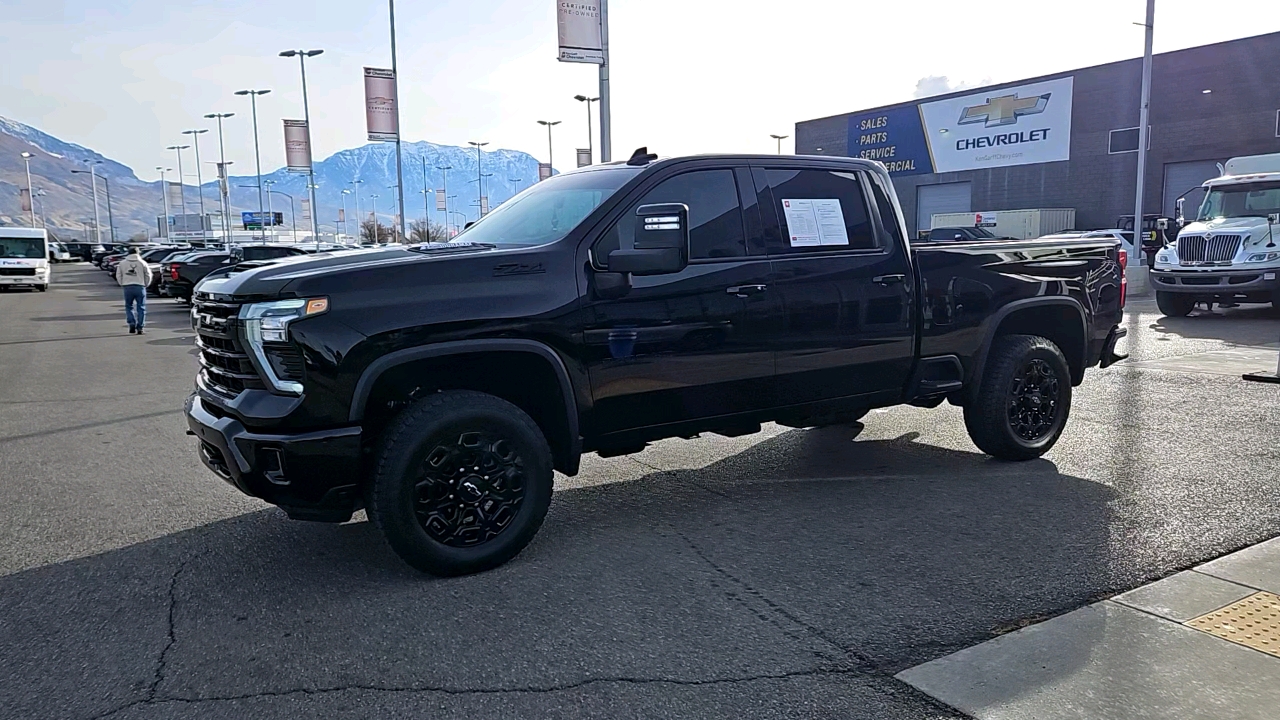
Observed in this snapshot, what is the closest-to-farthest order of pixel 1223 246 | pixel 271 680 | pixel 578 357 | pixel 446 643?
pixel 271 680 < pixel 446 643 < pixel 578 357 < pixel 1223 246

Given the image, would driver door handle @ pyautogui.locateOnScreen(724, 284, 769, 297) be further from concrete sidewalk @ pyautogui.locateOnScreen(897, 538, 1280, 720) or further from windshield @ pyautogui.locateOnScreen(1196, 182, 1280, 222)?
windshield @ pyautogui.locateOnScreen(1196, 182, 1280, 222)

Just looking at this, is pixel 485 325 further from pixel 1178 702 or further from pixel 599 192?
pixel 1178 702

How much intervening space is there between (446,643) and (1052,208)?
147ft

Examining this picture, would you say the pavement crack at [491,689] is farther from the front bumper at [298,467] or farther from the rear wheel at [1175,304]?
the rear wheel at [1175,304]

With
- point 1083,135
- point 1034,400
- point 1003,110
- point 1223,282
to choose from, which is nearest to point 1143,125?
point 1223,282

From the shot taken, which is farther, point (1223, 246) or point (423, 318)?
point (1223, 246)

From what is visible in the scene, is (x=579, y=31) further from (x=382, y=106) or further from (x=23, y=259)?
(x=23, y=259)

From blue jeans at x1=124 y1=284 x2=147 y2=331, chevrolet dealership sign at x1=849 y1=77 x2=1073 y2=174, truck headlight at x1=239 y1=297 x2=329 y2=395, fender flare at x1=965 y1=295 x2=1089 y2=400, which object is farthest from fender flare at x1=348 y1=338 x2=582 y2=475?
chevrolet dealership sign at x1=849 y1=77 x2=1073 y2=174

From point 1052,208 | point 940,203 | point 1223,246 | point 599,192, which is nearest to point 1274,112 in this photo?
point 1052,208

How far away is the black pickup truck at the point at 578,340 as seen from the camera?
4098mm

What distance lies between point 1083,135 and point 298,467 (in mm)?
44799

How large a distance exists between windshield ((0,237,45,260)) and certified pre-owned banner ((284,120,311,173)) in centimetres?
964

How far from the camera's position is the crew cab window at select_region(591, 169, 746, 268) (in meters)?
5.02

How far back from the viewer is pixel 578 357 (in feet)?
15.1
